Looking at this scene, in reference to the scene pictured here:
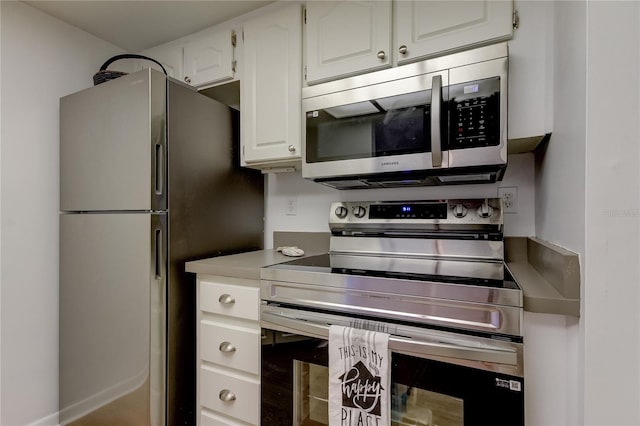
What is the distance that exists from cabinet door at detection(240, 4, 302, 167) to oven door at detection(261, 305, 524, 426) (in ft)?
2.63

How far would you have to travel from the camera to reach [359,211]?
1.50 m

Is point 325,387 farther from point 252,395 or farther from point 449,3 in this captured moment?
point 449,3

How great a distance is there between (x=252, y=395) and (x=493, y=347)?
3.00 ft

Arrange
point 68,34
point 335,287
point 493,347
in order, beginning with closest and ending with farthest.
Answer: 1. point 493,347
2. point 335,287
3. point 68,34

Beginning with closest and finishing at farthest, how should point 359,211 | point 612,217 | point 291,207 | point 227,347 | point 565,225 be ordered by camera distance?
point 612,217 → point 565,225 → point 227,347 → point 359,211 → point 291,207

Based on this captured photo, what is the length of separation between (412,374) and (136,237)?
1216 millimetres

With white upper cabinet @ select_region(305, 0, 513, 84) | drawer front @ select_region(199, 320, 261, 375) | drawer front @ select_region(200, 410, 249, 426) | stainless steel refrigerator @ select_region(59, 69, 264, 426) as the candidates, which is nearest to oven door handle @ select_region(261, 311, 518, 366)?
drawer front @ select_region(199, 320, 261, 375)

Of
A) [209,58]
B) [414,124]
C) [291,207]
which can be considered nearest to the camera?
[414,124]

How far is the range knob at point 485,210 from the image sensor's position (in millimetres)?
1233

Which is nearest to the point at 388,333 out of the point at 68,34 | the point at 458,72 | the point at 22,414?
the point at 458,72

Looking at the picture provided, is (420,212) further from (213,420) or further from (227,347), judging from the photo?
(213,420)

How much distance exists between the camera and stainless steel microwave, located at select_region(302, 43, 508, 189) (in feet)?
3.46

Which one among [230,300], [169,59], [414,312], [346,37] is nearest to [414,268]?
[414,312]

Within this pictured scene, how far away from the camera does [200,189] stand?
1521mm
